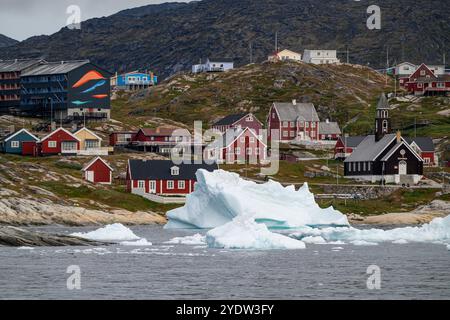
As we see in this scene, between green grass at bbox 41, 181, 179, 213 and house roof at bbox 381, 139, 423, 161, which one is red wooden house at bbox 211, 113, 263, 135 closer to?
house roof at bbox 381, 139, 423, 161

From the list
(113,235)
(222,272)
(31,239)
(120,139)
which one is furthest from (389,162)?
(222,272)

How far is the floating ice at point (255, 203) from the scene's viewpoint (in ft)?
274

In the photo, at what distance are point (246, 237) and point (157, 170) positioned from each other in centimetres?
5867

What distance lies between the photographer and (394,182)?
135000 millimetres

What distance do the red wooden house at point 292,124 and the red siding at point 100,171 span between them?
50.7 meters

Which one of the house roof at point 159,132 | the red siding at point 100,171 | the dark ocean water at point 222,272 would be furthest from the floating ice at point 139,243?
the house roof at point 159,132

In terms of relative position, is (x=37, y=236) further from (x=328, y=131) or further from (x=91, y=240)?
(x=328, y=131)

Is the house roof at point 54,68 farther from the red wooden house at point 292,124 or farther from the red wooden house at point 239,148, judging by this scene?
the red wooden house at point 292,124

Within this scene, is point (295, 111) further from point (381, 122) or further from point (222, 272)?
point (222, 272)

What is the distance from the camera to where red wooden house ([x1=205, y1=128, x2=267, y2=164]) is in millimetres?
150375

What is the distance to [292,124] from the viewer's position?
176000 mm

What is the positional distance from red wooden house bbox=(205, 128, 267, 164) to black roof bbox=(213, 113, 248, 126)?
18557 mm

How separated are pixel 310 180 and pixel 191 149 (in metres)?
22.5
